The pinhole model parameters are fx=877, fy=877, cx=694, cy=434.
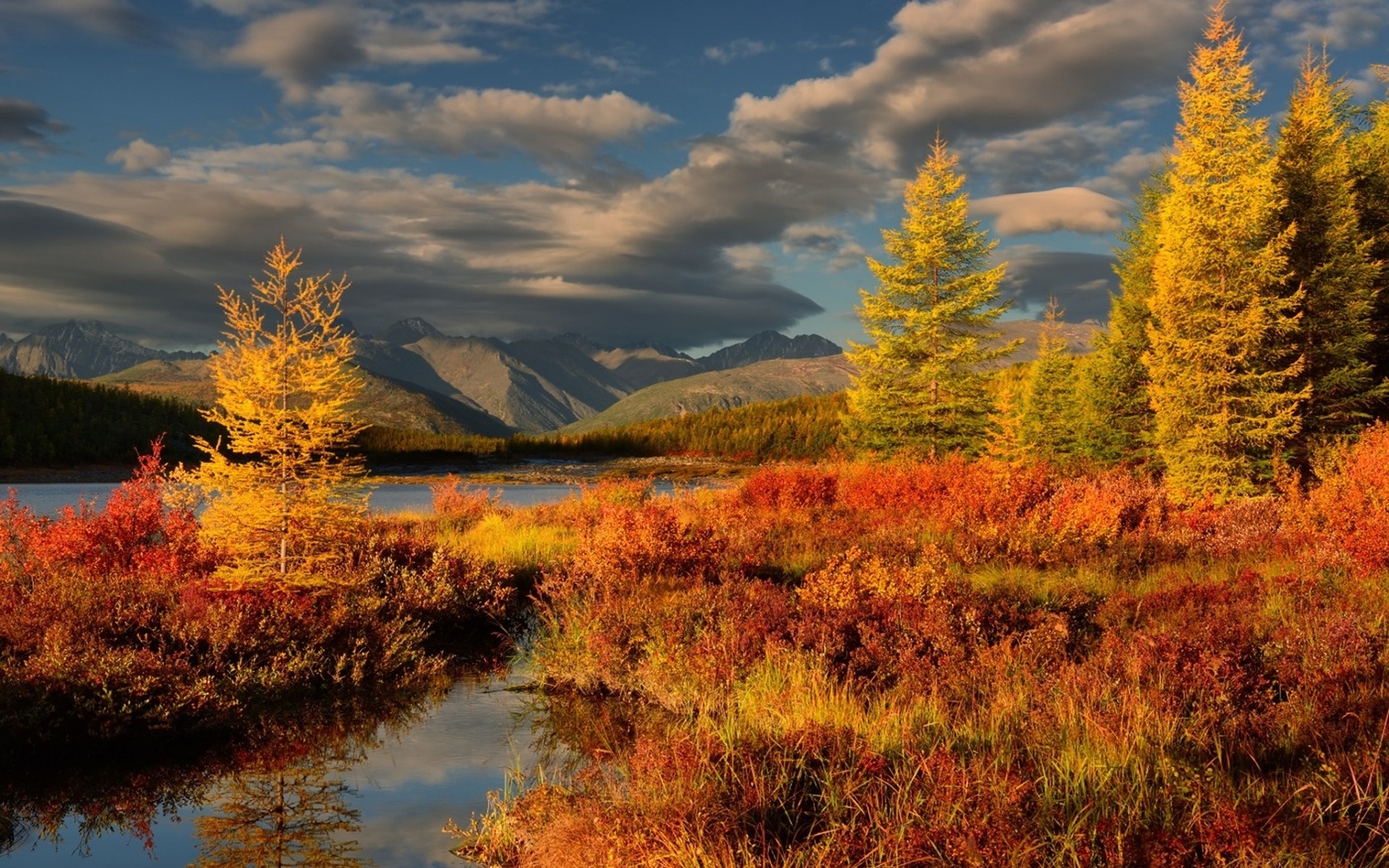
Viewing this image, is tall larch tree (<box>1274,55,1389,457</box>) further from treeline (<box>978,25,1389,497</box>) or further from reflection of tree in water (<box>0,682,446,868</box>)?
reflection of tree in water (<box>0,682,446,868</box>)

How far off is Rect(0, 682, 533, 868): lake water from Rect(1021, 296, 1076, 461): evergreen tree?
37.9 m

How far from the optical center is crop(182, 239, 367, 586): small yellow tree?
11.1 meters

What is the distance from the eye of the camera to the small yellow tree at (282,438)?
11.1 metres

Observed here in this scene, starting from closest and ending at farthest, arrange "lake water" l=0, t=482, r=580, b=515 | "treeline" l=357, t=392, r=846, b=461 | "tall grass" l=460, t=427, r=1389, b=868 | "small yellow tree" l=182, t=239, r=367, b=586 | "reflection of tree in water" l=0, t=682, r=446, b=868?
"tall grass" l=460, t=427, r=1389, b=868 → "reflection of tree in water" l=0, t=682, r=446, b=868 → "small yellow tree" l=182, t=239, r=367, b=586 → "lake water" l=0, t=482, r=580, b=515 → "treeline" l=357, t=392, r=846, b=461

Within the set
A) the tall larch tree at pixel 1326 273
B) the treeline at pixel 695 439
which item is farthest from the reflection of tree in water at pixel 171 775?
the treeline at pixel 695 439

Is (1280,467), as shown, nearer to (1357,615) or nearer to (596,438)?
(1357,615)

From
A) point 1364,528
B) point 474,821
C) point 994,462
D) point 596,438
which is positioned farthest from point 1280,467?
point 596,438

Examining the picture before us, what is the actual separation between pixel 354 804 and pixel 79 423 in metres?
127

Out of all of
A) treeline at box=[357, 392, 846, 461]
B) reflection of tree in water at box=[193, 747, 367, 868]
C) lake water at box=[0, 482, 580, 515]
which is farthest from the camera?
treeline at box=[357, 392, 846, 461]

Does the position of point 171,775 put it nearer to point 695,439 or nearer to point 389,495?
point 389,495

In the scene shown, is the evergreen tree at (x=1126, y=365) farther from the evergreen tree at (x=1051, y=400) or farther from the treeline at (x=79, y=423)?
the treeline at (x=79, y=423)

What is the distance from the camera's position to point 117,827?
7285 mm

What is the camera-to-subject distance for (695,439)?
125438 millimetres

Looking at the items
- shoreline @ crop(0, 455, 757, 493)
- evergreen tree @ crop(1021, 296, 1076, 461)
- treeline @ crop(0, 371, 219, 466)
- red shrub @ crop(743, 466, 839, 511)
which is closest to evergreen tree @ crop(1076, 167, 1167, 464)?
evergreen tree @ crop(1021, 296, 1076, 461)
